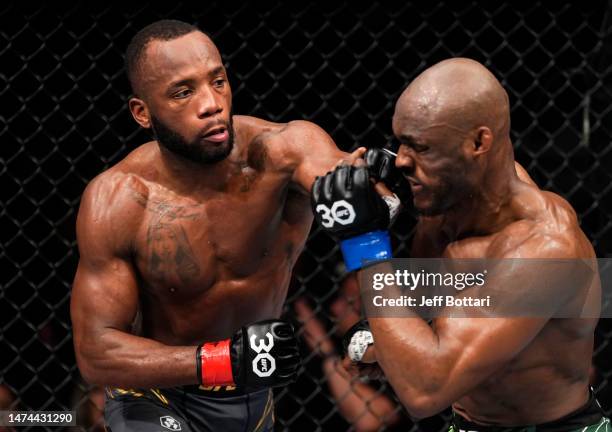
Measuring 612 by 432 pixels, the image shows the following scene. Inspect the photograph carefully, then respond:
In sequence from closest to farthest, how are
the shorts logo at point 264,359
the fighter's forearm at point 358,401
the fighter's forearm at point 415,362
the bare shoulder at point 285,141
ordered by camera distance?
the fighter's forearm at point 415,362 < the shorts logo at point 264,359 < the bare shoulder at point 285,141 < the fighter's forearm at point 358,401

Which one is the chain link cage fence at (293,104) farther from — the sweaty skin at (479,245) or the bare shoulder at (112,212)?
the sweaty skin at (479,245)

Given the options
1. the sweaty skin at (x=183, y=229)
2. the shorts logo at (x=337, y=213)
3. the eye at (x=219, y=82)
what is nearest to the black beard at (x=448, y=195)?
the shorts logo at (x=337, y=213)

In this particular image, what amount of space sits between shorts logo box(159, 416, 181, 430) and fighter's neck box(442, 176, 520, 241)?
0.71m

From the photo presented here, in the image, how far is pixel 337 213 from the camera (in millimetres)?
1528

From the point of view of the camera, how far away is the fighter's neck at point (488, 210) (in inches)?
A: 60.6

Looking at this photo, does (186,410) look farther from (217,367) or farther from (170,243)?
(170,243)

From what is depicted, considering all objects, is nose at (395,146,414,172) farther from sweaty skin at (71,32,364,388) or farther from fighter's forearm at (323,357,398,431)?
fighter's forearm at (323,357,398,431)

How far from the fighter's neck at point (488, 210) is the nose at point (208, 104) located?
1.62ft

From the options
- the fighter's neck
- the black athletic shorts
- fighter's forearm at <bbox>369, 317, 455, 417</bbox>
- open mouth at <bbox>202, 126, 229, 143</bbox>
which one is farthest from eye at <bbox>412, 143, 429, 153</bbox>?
the black athletic shorts

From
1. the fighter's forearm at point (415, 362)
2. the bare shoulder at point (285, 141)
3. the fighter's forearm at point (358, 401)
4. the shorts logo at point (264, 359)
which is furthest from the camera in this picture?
the fighter's forearm at point (358, 401)

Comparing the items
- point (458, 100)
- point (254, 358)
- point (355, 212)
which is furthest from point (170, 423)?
point (458, 100)

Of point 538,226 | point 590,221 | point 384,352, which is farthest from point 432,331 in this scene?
point 590,221

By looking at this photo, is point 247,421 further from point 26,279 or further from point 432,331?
point 26,279

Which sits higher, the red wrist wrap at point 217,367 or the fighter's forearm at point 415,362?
the fighter's forearm at point 415,362
